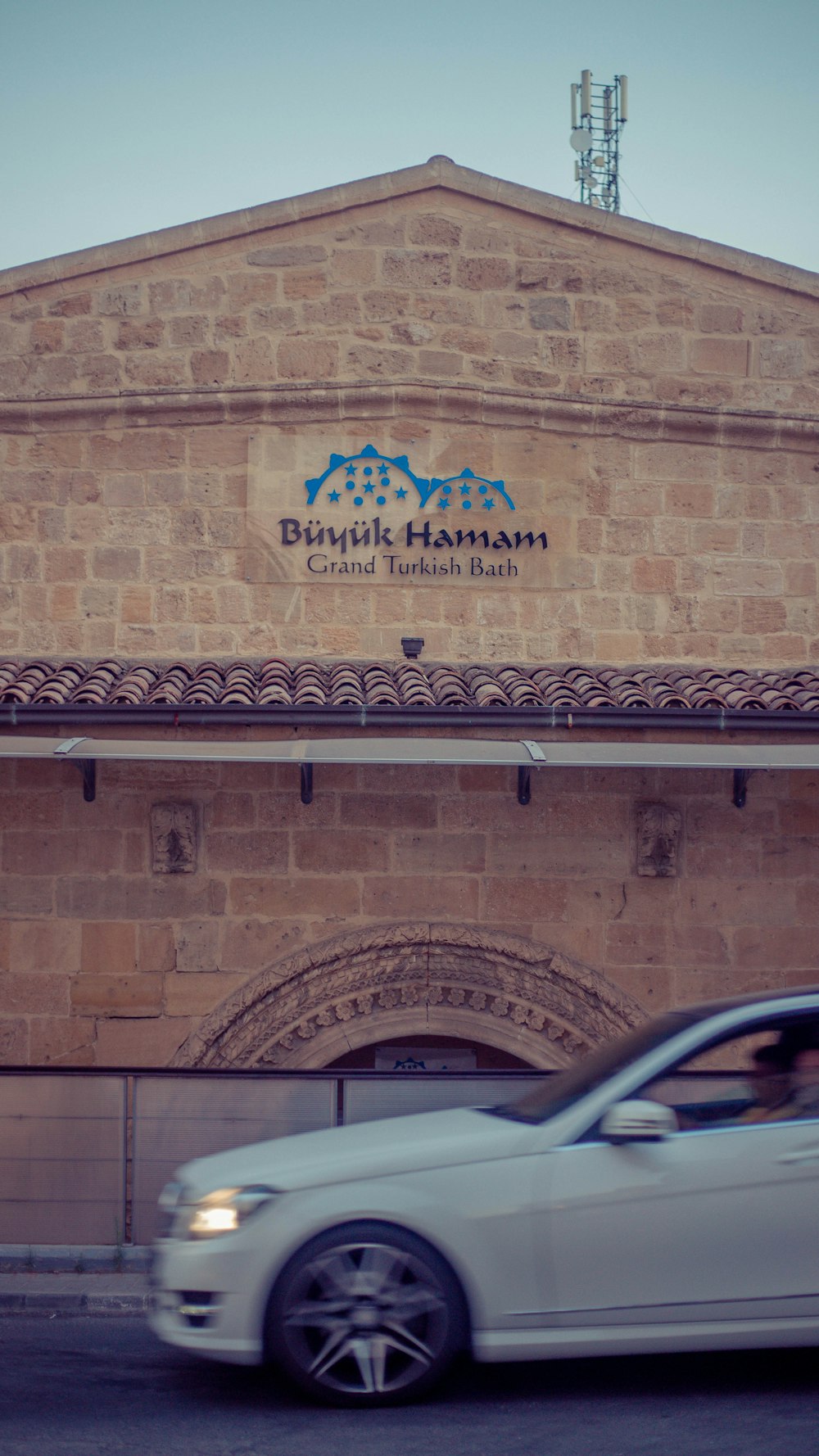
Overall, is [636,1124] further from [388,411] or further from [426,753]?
[388,411]

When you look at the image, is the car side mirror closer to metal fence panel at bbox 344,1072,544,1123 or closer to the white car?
the white car

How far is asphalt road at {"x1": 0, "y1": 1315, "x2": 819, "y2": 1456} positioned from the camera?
165 inches

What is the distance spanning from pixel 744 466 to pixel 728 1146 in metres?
8.17

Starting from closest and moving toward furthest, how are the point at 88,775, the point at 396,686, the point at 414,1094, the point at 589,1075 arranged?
1. the point at 589,1075
2. the point at 414,1094
3. the point at 88,775
4. the point at 396,686

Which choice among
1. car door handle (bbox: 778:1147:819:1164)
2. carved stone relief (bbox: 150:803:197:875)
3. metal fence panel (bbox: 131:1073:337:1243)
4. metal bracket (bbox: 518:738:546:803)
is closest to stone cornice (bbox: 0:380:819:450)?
metal bracket (bbox: 518:738:546:803)

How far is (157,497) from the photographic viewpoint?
11.5 meters

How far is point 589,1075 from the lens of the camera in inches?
200

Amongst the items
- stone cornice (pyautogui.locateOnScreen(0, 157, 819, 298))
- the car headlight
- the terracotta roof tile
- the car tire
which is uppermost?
stone cornice (pyautogui.locateOnScreen(0, 157, 819, 298))

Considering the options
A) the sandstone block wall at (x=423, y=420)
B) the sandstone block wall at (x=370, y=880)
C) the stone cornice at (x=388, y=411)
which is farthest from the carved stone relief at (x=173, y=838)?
the stone cornice at (x=388, y=411)

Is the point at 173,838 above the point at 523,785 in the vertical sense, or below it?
below

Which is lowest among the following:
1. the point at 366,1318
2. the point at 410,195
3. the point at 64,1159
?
the point at 64,1159

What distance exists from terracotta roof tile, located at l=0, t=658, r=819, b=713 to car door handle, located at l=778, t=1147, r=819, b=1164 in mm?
4772

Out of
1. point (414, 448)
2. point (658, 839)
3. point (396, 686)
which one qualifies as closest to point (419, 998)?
point (658, 839)

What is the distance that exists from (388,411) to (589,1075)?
7546mm
